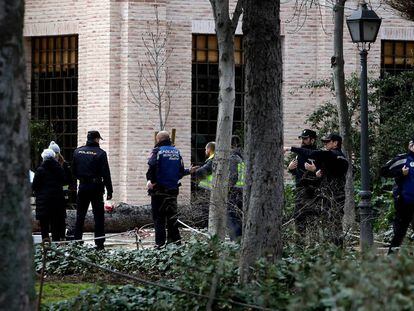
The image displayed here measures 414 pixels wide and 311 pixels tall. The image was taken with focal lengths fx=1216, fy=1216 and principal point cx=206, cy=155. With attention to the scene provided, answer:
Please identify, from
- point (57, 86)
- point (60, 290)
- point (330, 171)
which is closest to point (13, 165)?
point (60, 290)

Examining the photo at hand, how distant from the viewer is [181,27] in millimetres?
28406

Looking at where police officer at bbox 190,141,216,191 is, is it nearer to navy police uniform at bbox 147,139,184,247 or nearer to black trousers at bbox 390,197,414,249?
navy police uniform at bbox 147,139,184,247

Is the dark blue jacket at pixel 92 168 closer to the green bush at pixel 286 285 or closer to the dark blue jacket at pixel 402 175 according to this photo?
the dark blue jacket at pixel 402 175

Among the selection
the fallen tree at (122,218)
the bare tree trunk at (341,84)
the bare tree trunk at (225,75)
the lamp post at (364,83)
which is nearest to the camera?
the lamp post at (364,83)

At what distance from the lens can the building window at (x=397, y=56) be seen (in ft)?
96.7

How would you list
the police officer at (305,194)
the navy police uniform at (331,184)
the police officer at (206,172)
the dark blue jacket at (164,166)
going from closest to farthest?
1. the police officer at (305,194)
2. the navy police uniform at (331,184)
3. the dark blue jacket at (164,166)
4. the police officer at (206,172)

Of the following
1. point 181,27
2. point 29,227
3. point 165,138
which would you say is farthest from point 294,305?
point 181,27

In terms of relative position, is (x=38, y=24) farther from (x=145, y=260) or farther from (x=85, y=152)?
(x=145, y=260)

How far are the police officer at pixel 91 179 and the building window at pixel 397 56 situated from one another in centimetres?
1250

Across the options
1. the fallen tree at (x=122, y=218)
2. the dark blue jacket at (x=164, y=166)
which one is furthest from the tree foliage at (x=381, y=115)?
the dark blue jacket at (x=164, y=166)

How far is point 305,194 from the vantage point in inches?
628

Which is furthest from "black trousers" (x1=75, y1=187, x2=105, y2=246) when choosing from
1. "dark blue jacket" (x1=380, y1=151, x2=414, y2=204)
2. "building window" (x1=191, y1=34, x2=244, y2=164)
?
"building window" (x1=191, y1=34, x2=244, y2=164)

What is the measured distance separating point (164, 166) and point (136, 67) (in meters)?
10.4

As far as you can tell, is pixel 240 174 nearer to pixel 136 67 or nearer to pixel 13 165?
pixel 13 165
